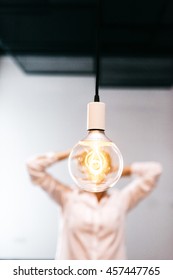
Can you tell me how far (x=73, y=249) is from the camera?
9.29ft

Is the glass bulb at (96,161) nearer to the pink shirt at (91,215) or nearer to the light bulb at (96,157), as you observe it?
the light bulb at (96,157)

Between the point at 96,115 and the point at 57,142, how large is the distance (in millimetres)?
2231

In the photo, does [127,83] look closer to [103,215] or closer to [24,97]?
[24,97]

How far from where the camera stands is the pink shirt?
9.27 ft

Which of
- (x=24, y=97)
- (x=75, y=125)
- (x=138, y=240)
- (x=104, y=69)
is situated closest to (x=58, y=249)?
(x=138, y=240)

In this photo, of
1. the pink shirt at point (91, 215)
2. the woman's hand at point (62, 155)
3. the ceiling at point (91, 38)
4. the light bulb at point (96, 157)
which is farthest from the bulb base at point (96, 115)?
the woman's hand at point (62, 155)

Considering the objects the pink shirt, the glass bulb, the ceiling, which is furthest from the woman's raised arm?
the glass bulb

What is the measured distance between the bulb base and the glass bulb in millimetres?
15

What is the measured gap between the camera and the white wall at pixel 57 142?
3.24 meters

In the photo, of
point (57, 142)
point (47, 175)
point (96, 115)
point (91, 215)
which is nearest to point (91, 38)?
point (57, 142)

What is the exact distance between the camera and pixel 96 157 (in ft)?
3.71

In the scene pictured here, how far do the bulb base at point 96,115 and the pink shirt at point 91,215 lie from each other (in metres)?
1.82

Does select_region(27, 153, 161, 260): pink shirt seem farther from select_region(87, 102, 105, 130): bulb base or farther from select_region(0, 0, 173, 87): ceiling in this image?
select_region(87, 102, 105, 130): bulb base

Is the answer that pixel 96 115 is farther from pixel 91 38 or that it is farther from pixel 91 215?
pixel 91 38
